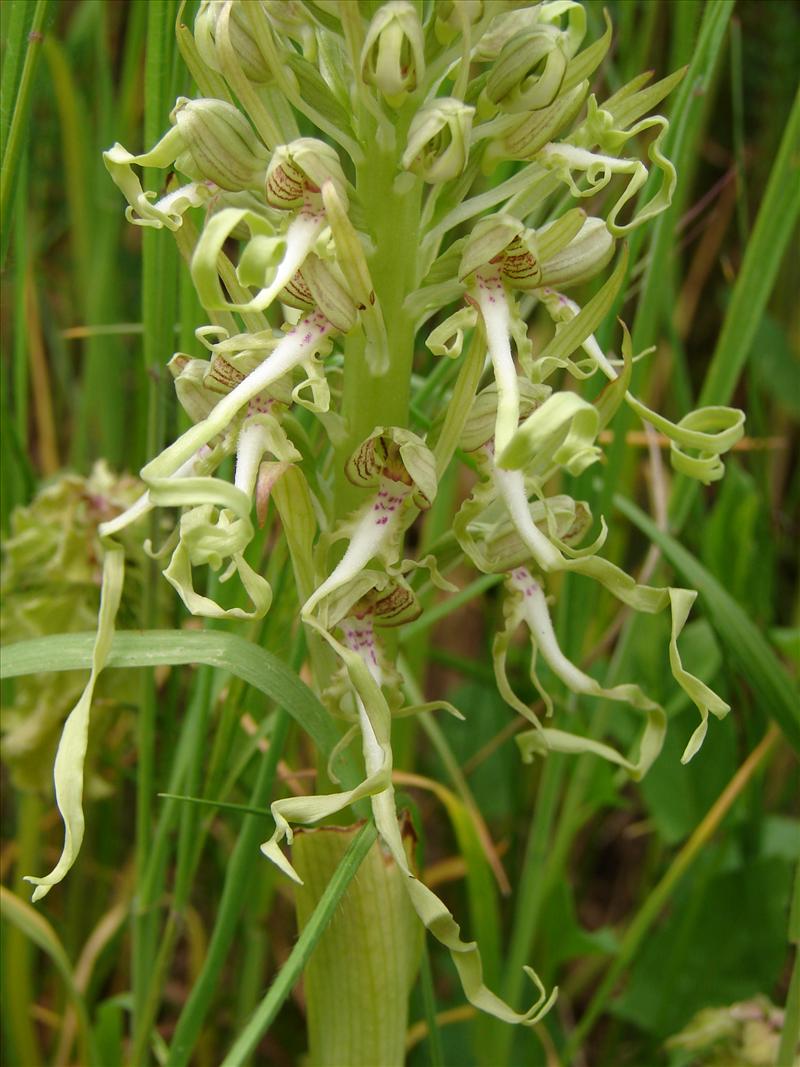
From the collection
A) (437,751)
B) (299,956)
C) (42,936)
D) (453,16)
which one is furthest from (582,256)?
(437,751)

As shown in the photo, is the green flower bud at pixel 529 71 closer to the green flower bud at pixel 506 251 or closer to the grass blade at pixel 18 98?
the green flower bud at pixel 506 251

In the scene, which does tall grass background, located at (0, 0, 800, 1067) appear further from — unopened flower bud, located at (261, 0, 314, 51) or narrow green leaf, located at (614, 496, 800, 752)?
unopened flower bud, located at (261, 0, 314, 51)

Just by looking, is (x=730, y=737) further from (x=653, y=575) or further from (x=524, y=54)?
(x=524, y=54)

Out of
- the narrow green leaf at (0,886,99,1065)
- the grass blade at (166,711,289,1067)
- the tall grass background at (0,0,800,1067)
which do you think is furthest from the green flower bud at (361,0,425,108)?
the narrow green leaf at (0,886,99,1065)

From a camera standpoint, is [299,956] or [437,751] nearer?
[299,956]

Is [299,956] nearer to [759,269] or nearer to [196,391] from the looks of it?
[196,391]

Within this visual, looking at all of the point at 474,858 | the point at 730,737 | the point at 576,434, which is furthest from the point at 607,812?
the point at 576,434

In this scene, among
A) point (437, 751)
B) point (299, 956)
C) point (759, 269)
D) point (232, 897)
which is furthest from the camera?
point (437, 751)
